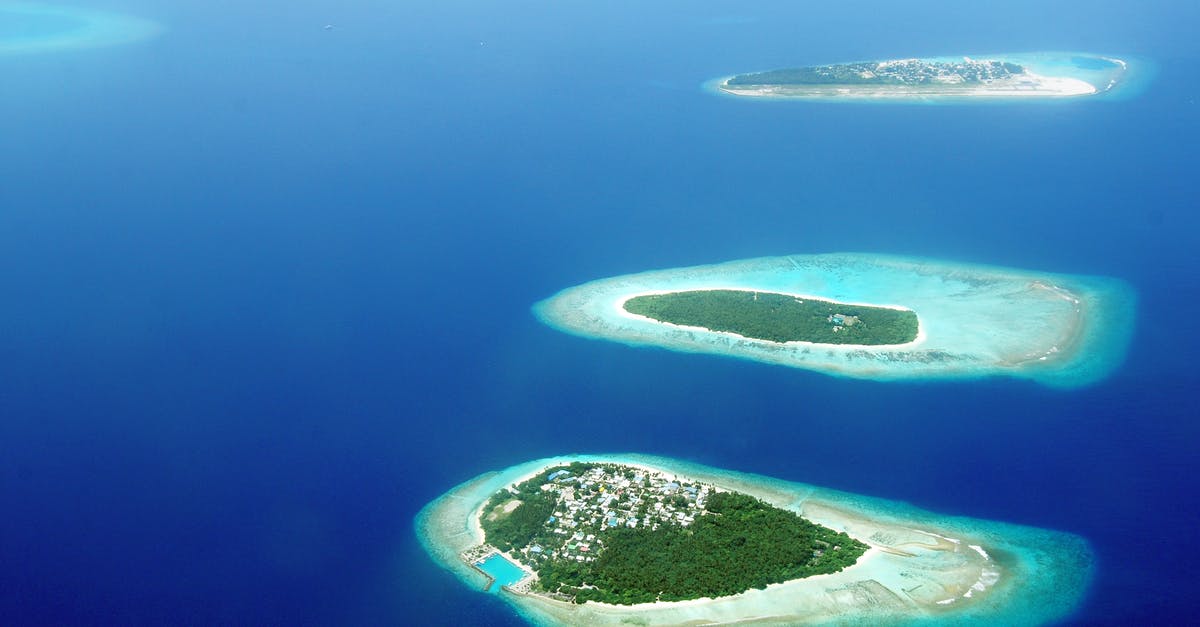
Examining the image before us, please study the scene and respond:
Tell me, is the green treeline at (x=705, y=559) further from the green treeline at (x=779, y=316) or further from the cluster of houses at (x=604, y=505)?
the green treeline at (x=779, y=316)

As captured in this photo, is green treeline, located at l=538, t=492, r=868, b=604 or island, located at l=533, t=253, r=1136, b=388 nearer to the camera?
green treeline, located at l=538, t=492, r=868, b=604

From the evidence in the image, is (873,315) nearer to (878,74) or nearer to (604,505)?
(604,505)

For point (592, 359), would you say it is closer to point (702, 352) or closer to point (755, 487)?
point (702, 352)

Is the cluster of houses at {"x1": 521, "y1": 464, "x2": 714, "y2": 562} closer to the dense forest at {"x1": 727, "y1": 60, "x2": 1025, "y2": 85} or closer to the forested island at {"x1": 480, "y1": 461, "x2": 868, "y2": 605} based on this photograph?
the forested island at {"x1": 480, "y1": 461, "x2": 868, "y2": 605}

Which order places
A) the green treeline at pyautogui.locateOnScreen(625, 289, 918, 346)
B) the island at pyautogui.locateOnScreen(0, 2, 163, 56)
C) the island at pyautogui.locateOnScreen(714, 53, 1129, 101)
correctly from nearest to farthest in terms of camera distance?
the green treeline at pyautogui.locateOnScreen(625, 289, 918, 346), the island at pyautogui.locateOnScreen(714, 53, 1129, 101), the island at pyautogui.locateOnScreen(0, 2, 163, 56)

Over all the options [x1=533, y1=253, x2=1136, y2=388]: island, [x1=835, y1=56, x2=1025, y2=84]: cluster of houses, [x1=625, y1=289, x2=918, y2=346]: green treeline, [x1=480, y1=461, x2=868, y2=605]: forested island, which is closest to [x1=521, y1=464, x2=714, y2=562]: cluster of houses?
[x1=480, y1=461, x2=868, y2=605]: forested island

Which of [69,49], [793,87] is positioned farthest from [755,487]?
[69,49]

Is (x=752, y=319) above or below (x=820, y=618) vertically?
above
